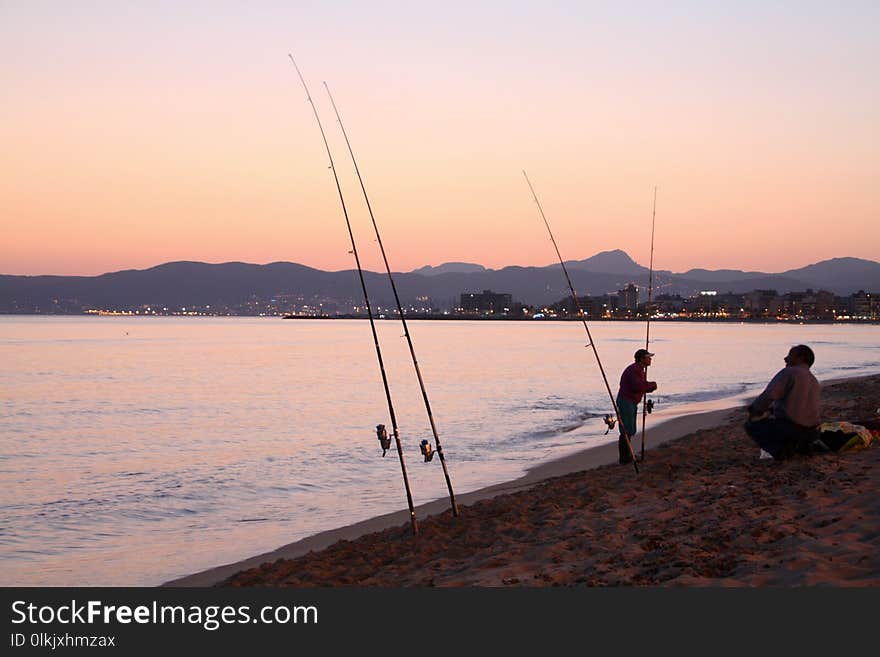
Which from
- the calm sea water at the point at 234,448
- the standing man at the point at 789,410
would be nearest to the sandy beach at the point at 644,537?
the standing man at the point at 789,410

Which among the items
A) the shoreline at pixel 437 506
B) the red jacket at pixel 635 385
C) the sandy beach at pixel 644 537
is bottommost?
the shoreline at pixel 437 506

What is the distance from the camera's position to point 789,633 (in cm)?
406

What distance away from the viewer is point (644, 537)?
6.34m

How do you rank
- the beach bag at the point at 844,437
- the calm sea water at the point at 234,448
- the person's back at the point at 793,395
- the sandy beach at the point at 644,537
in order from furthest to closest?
the calm sea water at the point at 234,448 → the beach bag at the point at 844,437 → the person's back at the point at 793,395 → the sandy beach at the point at 644,537

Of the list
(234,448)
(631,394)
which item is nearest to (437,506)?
(631,394)

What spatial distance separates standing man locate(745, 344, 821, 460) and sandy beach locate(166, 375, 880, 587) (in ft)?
0.58

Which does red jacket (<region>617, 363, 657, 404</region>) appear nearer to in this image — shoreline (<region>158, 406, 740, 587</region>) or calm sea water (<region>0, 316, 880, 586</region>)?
shoreline (<region>158, 406, 740, 587</region>)

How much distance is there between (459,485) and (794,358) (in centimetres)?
598

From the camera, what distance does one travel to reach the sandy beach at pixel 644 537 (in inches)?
208

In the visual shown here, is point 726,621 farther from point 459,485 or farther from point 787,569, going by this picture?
point 459,485

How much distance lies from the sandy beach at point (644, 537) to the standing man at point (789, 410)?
178 mm

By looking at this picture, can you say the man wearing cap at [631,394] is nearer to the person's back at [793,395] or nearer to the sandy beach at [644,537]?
the sandy beach at [644,537]

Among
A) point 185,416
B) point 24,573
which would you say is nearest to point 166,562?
point 24,573

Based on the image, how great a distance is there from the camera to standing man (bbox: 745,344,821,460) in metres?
8.23
